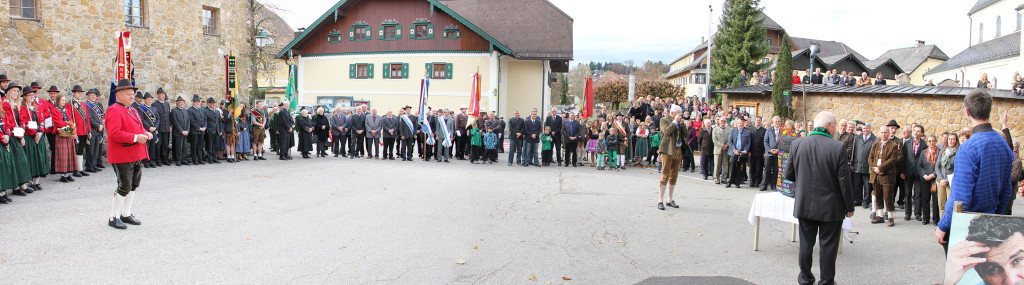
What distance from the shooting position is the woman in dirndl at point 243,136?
636 inches

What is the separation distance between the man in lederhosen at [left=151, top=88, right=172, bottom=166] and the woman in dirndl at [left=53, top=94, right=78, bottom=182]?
2184mm

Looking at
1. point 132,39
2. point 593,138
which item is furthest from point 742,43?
point 132,39

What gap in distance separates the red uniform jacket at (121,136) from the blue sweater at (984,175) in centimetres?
825

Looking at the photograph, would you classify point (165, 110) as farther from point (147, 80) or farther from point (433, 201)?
point (433, 201)

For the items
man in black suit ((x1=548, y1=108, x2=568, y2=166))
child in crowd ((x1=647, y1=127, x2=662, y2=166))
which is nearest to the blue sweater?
child in crowd ((x1=647, y1=127, x2=662, y2=166))

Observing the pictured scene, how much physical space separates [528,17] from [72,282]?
106 ft

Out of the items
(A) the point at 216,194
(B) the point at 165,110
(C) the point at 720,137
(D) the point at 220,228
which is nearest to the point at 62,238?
(D) the point at 220,228

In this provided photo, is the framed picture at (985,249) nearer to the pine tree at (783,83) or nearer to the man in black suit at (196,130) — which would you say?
the man in black suit at (196,130)

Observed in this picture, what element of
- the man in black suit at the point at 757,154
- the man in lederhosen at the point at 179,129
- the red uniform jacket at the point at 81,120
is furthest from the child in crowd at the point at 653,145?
the red uniform jacket at the point at 81,120

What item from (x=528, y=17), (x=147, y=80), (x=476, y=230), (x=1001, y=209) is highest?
(x=528, y=17)

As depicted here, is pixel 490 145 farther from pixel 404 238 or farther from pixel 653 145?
pixel 404 238

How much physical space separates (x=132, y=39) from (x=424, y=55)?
1703 centimetres

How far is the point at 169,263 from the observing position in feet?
19.6

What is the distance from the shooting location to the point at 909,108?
62.4 feet
